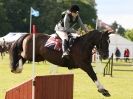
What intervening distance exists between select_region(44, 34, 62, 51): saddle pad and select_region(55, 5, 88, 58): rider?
192mm

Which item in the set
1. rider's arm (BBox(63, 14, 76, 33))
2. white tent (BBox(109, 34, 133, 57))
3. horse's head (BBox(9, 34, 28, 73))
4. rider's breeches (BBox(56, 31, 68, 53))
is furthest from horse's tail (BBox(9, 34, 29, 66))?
white tent (BBox(109, 34, 133, 57))

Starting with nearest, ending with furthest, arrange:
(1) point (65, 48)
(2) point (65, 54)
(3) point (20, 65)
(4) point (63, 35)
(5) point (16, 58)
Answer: (2) point (65, 54), (1) point (65, 48), (4) point (63, 35), (3) point (20, 65), (5) point (16, 58)

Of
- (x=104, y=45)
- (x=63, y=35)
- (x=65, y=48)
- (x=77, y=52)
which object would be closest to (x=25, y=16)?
(x=63, y=35)

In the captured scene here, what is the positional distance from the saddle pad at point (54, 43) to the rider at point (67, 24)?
0.19 m

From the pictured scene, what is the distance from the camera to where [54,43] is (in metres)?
13.2

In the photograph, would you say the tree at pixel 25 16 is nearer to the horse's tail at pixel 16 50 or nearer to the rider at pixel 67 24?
the horse's tail at pixel 16 50

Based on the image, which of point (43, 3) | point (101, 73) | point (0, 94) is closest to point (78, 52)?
point (0, 94)

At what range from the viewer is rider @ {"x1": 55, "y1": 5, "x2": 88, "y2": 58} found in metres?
12.9

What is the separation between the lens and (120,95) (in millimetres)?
16391

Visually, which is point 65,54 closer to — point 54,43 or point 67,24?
point 54,43

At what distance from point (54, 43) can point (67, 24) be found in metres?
0.60

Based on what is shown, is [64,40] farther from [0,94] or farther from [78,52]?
[0,94]

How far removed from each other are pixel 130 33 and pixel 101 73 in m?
95.1

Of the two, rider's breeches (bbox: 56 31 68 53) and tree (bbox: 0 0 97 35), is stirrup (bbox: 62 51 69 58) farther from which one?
tree (bbox: 0 0 97 35)
